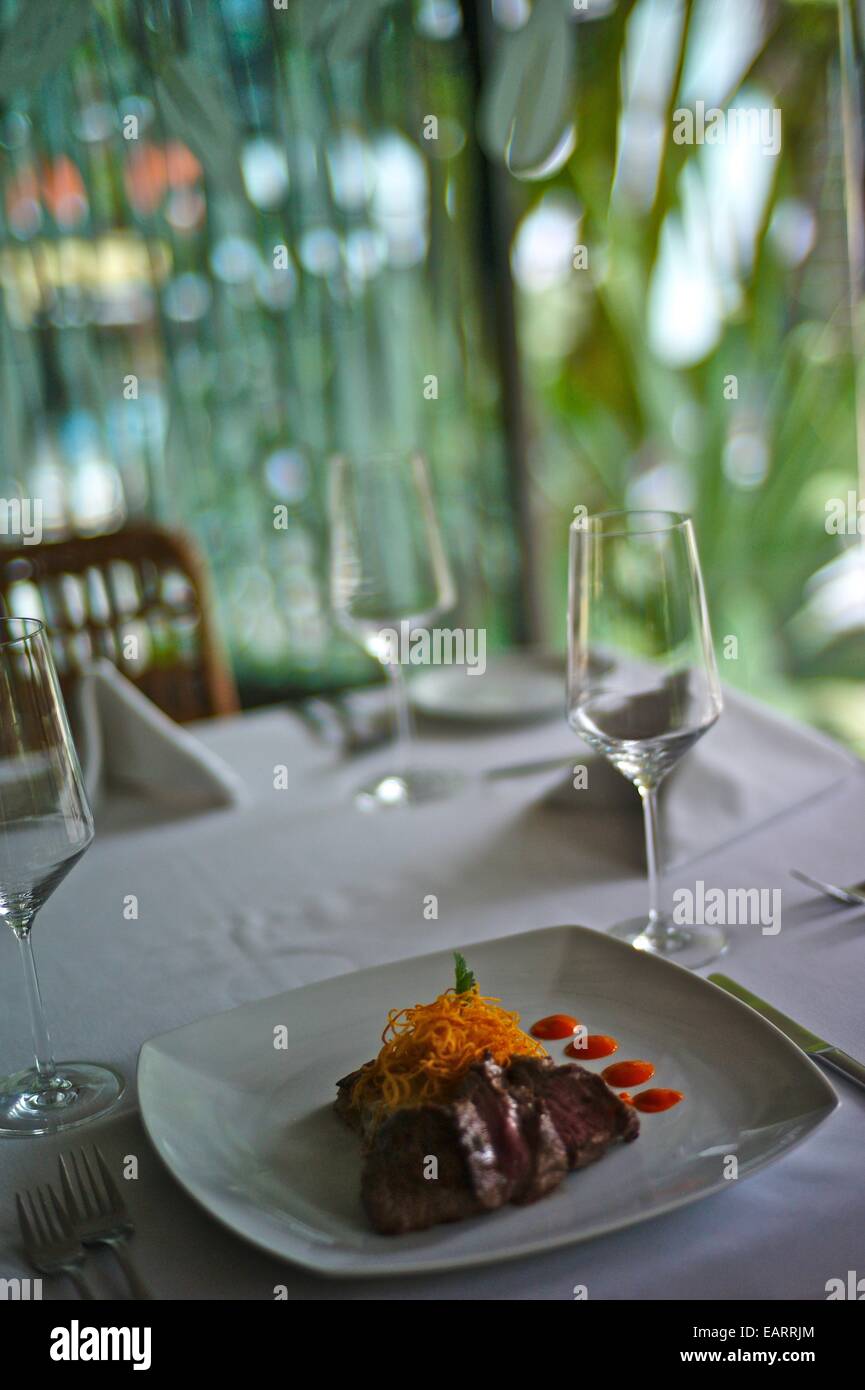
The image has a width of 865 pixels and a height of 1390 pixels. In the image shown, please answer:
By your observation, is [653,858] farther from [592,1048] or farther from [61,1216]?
[61,1216]

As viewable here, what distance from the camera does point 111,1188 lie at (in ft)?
2.03

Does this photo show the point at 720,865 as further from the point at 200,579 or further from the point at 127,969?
the point at 200,579

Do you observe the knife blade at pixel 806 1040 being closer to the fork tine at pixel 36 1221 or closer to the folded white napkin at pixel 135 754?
the fork tine at pixel 36 1221

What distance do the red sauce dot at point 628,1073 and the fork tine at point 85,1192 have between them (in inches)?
10.9

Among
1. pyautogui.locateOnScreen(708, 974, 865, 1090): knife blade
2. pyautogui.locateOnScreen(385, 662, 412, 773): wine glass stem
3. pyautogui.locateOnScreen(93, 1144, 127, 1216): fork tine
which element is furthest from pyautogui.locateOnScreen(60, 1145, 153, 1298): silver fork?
pyautogui.locateOnScreen(385, 662, 412, 773): wine glass stem

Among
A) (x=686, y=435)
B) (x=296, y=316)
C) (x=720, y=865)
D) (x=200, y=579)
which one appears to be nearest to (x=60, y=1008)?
(x=720, y=865)

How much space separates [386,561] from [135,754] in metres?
0.32

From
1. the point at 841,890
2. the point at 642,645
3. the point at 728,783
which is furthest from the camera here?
the point at 728,783

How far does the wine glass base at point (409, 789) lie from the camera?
1.20 meters

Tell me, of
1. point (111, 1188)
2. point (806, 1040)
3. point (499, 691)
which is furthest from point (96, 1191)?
point (499, 691)

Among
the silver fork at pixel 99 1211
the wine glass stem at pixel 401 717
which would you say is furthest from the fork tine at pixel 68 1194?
the wine glass stem at pixel 401 717

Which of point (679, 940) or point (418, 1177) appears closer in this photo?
point (418, 1177)

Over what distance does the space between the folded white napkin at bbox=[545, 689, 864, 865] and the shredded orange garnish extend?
37 cm

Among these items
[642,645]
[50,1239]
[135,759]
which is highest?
[642,645]
